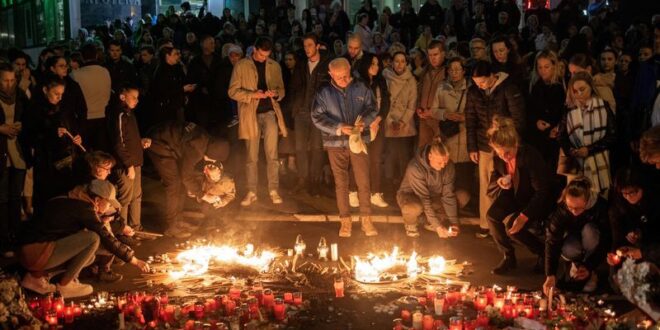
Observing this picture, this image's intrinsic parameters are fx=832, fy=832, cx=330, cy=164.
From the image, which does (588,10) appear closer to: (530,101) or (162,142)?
(530,101)

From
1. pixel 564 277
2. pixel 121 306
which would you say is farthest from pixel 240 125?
pixel 564 277

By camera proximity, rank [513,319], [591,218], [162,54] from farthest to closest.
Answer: [162,54]
[591,218]
[513,319]

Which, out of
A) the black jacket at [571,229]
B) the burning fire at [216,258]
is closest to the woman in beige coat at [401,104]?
the burning fire at [216,258]

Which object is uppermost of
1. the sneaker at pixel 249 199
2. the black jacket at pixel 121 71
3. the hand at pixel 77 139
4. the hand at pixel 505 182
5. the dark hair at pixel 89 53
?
the dark hair at pixel 89 53

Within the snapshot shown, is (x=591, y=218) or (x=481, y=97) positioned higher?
(x=481, y=97)

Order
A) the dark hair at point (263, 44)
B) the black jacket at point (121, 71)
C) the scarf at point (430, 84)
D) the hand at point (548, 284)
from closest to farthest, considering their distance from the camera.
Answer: the hand at point (548, 284), the scarf at point (430, 84), the dark hair at point (263, 44), the black jacket at point (121, 71)

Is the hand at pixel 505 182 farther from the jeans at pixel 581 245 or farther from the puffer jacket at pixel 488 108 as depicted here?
the puffer jacket at pixel 488 108

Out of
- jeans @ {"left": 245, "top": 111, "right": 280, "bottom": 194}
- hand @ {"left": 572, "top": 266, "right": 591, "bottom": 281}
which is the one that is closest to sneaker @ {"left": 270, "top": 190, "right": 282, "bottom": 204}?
jeans @ {"left": 245, "top": 111, "right": 280, "bottom": 194}

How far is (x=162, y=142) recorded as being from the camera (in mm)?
9750

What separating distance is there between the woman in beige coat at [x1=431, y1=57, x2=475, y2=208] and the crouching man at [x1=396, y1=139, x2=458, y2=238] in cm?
61

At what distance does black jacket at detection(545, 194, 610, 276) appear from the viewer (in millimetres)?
7590

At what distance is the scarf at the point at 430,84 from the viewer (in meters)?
10.7

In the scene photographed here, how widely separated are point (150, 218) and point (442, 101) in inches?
159

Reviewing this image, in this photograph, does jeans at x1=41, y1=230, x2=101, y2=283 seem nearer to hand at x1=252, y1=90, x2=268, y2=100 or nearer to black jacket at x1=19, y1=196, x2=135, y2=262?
black jacket at x1=19, y1=196, x2=135, y2=262
